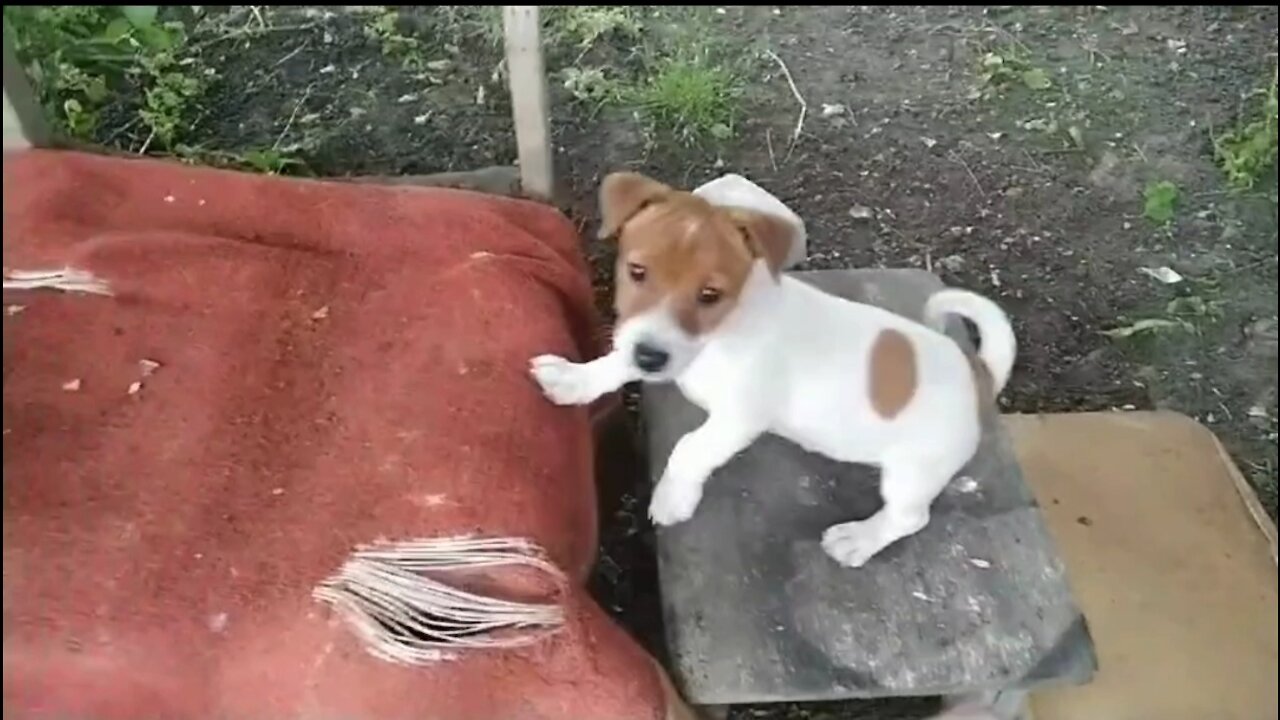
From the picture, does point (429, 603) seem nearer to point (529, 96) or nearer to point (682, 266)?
Answer: point (682, 266)

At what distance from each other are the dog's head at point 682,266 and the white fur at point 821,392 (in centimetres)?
2

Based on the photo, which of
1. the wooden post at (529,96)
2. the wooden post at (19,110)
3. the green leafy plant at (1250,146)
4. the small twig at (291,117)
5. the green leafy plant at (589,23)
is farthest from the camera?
the small twig at (291,117)

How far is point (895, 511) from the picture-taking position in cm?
122

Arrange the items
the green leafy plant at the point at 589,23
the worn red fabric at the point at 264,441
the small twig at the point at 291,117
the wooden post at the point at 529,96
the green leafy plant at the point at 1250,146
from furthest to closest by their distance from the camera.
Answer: the small twig at the point at 291,117
the green leafy plant at the point at 589,23
the green leafy plant at the point at 1250,146
the wooden post at the point at 529,96
the worn red fabric at the point at 264,441

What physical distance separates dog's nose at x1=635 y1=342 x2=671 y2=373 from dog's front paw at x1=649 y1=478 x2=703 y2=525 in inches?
7.2

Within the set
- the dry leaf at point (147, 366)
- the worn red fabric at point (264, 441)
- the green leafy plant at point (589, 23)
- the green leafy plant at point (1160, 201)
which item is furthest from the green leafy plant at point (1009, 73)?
the dry leaf at point (147, 366)

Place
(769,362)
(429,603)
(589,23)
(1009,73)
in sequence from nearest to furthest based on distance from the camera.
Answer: (429,603) → (769,362) → (589,23) → (1009,73)

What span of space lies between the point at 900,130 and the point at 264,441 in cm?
92

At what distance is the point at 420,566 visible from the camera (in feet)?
3.47

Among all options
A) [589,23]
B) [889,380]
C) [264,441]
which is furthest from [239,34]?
[889,380]

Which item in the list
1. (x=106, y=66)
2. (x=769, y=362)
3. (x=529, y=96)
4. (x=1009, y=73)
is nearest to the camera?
(x=769, y=362)

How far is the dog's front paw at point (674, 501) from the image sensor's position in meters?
1.25

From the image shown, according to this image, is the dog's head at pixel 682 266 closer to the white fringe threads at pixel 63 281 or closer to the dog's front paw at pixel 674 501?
the dog's front paw at pixel 674 501

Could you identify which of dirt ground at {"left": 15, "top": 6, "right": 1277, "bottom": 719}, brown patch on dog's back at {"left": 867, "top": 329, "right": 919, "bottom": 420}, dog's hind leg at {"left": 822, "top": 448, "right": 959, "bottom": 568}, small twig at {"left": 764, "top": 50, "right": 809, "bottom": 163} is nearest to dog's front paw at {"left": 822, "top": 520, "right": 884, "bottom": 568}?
dog's hind leg at {"left": 822, "top": 448, "right": 959, "bottom": 568}
